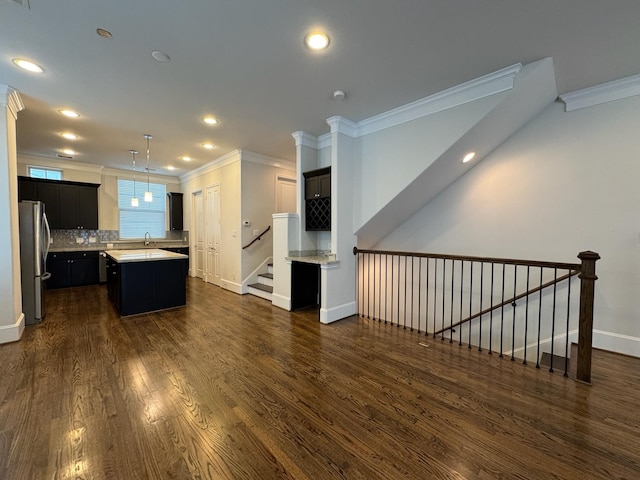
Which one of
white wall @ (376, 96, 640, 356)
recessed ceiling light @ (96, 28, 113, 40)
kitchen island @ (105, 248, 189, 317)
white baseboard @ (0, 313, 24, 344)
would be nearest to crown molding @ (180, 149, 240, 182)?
kitchen island @ (105, 248, 189, 317)

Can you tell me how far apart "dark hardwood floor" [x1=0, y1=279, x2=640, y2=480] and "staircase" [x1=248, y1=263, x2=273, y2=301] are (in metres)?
1.85

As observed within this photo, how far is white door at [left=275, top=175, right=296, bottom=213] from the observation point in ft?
20.2

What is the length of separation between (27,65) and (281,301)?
13.2 feet

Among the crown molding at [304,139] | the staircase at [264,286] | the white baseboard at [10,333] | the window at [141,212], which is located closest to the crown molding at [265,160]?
the crown molding at [304,139]

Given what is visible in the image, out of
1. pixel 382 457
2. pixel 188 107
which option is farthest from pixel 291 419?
pixel 188 107

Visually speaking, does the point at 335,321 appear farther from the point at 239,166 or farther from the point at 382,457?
the point at 239,166

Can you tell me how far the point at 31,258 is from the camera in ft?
12.1

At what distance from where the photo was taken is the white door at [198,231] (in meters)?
7.18

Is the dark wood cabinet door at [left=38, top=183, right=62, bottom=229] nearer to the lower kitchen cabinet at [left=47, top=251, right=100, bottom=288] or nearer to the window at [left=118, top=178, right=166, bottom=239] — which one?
the lower kitchen cabinet at [left=47, top=251, right=100, bottom=288]

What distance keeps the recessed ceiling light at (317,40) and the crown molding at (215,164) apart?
346 centimetres

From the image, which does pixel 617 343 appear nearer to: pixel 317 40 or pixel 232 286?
pixel 317 40

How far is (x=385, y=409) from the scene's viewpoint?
2033 millimetres

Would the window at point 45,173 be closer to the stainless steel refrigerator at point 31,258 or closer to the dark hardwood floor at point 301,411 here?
the stainless steel refrigerator at point 31,258

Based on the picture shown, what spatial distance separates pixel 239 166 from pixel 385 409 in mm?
4901
